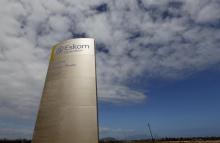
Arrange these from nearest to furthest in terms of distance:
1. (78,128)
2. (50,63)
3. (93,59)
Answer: (78,128) → (93,59) → (50,63)

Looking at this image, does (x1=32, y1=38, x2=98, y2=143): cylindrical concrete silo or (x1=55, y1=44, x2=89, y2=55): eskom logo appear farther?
(x1=55, y1=44, x2=89, y2=55): eskom logo

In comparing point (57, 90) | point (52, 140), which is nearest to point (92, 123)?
point (52, 140)

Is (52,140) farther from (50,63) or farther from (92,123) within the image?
(50,63)

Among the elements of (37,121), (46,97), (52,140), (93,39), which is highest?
(93,39)

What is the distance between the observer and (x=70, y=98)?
1351cm

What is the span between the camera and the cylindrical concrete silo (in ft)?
41.0

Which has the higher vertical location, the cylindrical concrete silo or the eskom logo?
the eskom logo

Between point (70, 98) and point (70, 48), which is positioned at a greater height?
point (70, 48)

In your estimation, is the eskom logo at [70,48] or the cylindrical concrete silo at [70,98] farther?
the eskom logo at [70,48]

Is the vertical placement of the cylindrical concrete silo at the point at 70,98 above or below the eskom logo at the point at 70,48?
below

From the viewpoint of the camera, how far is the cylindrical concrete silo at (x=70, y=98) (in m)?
12.5

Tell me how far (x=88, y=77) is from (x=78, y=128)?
9.91 ft

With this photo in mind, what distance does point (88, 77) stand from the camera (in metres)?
13.8

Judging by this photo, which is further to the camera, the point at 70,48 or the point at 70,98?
the point at 70,48
